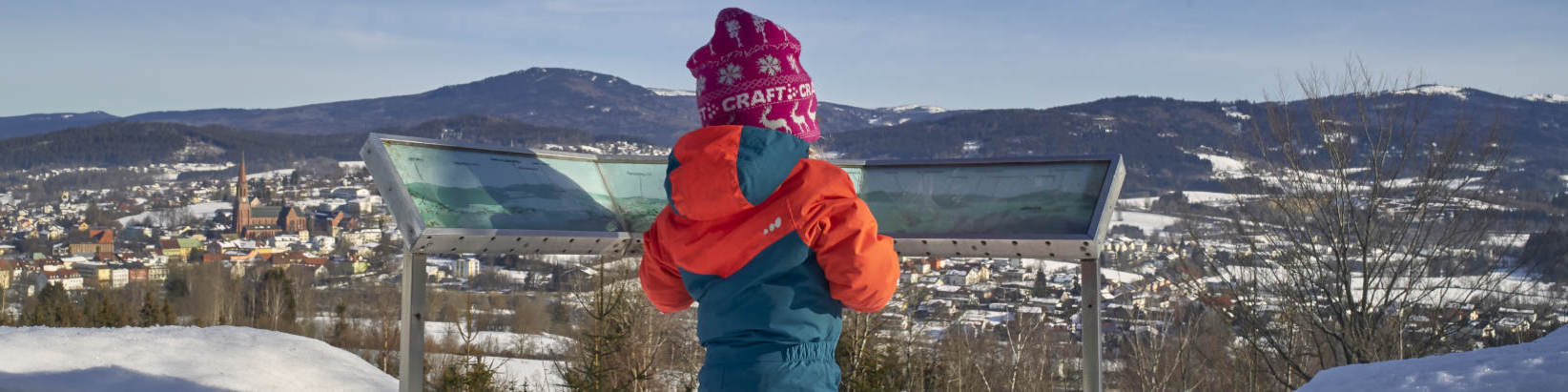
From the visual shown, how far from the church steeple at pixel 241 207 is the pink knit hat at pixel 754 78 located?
9032cm

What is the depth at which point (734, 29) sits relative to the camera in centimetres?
319

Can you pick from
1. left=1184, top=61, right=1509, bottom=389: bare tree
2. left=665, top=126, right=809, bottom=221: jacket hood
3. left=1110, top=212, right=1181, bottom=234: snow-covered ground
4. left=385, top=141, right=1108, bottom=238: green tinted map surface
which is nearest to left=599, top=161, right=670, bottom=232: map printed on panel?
left=385, top=141, right=1108, bottom=238: green tinted map surface

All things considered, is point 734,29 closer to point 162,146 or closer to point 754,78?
point 754,78

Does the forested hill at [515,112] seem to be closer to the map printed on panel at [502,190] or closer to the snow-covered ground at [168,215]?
the snow-covered ground at [168,215]

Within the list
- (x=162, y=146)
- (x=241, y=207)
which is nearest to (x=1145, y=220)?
(x=241, y=207)

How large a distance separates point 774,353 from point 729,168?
22.2 inches

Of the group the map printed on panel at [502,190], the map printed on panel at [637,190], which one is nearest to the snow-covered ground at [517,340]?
the map printed on panel at [637,190]

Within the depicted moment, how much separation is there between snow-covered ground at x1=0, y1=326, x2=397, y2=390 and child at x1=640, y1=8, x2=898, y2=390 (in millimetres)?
7576

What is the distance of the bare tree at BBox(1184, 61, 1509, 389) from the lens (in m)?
14.9

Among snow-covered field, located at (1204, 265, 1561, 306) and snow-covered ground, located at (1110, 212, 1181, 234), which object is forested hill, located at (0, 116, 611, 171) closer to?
snow-covered ground, located at (1110, 212, 1181, 234)

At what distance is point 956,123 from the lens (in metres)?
99.6

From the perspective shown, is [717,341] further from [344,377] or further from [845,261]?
[344,377]

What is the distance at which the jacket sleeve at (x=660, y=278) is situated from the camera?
3273 millimetres

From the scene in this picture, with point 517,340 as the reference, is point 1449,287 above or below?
above
